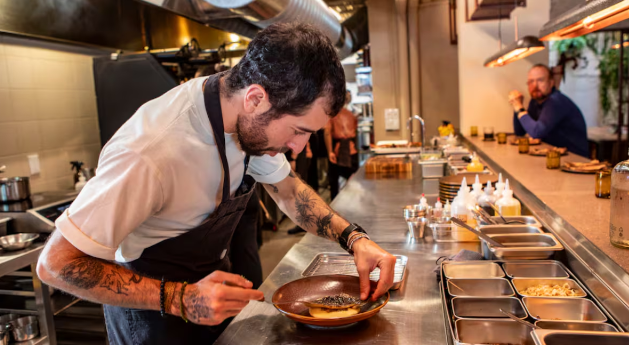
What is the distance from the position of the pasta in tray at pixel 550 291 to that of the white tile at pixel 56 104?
3.58 metres

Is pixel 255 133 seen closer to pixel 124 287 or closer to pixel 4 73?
pixel 124 287

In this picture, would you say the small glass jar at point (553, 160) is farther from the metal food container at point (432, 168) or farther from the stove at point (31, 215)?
the stove at point (31, 215)

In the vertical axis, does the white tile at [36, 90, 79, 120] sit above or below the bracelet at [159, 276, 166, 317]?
above

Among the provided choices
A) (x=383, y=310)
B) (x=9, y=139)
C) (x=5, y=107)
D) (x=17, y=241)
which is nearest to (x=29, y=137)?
(x=9, y=139)

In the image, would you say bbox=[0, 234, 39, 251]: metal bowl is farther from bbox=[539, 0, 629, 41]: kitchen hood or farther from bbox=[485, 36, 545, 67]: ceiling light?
bbox=[485, 36, 545, 67]: ceiling light

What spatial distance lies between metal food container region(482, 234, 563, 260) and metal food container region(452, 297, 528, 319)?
30 cm

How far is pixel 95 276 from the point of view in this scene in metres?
1.19

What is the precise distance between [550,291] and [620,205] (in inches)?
12.3

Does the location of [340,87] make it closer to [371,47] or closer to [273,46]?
[273,46]

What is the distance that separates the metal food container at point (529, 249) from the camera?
66.2 inches

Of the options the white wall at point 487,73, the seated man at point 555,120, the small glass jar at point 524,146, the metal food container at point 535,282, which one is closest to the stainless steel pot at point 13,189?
the metal food container at point 535,282

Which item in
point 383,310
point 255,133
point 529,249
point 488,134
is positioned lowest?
point 383,310

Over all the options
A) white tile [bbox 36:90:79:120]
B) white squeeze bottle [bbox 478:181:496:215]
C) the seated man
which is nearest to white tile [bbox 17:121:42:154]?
white tile [bbox 36:90:79:120]

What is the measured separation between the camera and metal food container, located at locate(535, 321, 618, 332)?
121cm
